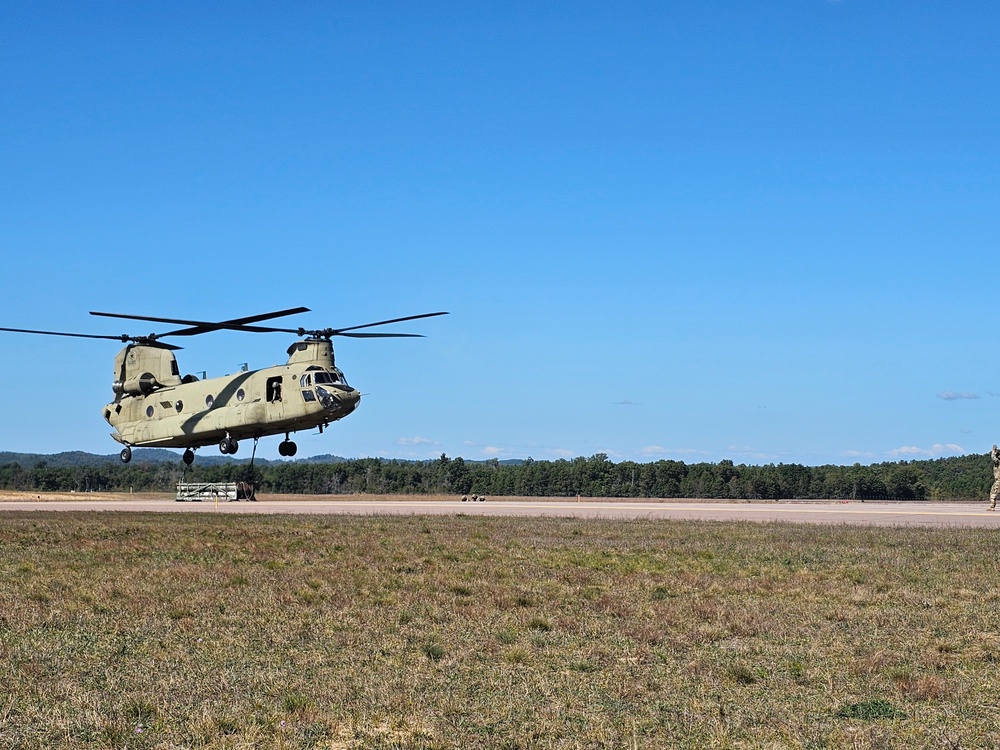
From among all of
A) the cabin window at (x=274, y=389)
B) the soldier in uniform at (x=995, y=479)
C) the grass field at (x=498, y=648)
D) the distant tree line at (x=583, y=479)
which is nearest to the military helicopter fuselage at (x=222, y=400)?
the cabin window at (x=274, y=389)

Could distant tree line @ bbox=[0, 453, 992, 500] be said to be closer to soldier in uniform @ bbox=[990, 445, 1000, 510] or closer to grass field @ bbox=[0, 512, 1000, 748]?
soldier in uniform @ bbox=[990, 445, 1000, 510]

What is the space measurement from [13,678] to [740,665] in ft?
24.3

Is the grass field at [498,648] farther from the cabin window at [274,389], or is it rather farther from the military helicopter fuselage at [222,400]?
the cabin window at [274,389]

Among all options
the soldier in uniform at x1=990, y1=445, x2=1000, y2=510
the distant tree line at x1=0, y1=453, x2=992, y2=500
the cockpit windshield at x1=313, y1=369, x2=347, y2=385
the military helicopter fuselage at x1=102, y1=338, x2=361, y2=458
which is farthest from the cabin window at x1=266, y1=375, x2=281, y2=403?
the distant tree line at x1=0, y1=453, x2=992, y2=500

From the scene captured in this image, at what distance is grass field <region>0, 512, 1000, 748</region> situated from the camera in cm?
873

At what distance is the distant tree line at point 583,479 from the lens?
13475 centimetres

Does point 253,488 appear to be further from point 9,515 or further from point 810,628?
point 810,628

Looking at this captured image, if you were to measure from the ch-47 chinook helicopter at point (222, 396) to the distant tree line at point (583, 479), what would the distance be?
81.4m

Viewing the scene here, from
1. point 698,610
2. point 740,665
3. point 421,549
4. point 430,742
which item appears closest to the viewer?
point 430,742

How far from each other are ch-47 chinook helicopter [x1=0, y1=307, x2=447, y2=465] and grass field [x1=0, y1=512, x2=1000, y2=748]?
855 inches

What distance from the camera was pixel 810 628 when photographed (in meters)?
13.7

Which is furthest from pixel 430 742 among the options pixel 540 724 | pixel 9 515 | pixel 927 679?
pixel 9 515

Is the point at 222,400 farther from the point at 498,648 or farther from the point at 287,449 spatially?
the point at 498,648

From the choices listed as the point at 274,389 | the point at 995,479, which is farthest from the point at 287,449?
the point at 995,479
